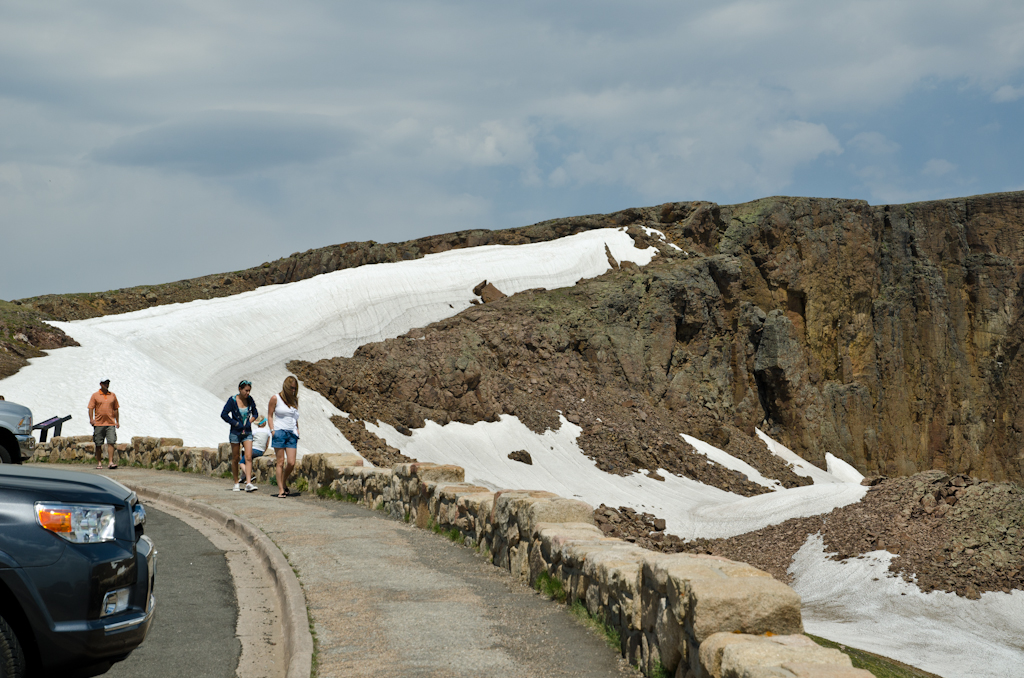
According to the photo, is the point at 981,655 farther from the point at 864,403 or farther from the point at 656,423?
the point at 864,403

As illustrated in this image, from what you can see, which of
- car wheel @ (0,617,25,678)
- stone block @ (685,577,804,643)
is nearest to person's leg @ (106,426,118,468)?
car wheel @ (0,617,25,678)

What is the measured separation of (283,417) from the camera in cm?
1333

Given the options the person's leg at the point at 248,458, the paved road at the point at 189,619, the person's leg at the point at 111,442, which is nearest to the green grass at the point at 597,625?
the paved road at the point at 189,619

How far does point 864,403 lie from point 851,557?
34.1 meters

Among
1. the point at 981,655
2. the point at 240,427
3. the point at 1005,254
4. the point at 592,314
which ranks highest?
the point at 1005,254

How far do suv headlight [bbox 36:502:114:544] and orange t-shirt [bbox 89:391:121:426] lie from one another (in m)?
14.3

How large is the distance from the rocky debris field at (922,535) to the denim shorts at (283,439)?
10.8 metres

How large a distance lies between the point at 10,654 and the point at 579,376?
124ft

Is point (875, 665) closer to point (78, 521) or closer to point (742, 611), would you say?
point (742, 611)

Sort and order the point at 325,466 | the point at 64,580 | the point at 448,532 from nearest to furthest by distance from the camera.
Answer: the point at 64,580, the point at 448,532, the point at 325,466

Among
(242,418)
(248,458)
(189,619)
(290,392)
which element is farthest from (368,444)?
(189,619)

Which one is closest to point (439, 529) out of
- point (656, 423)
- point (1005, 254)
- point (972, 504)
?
point (972, 504)

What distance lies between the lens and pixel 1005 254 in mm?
58906

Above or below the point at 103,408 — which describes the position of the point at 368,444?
below
